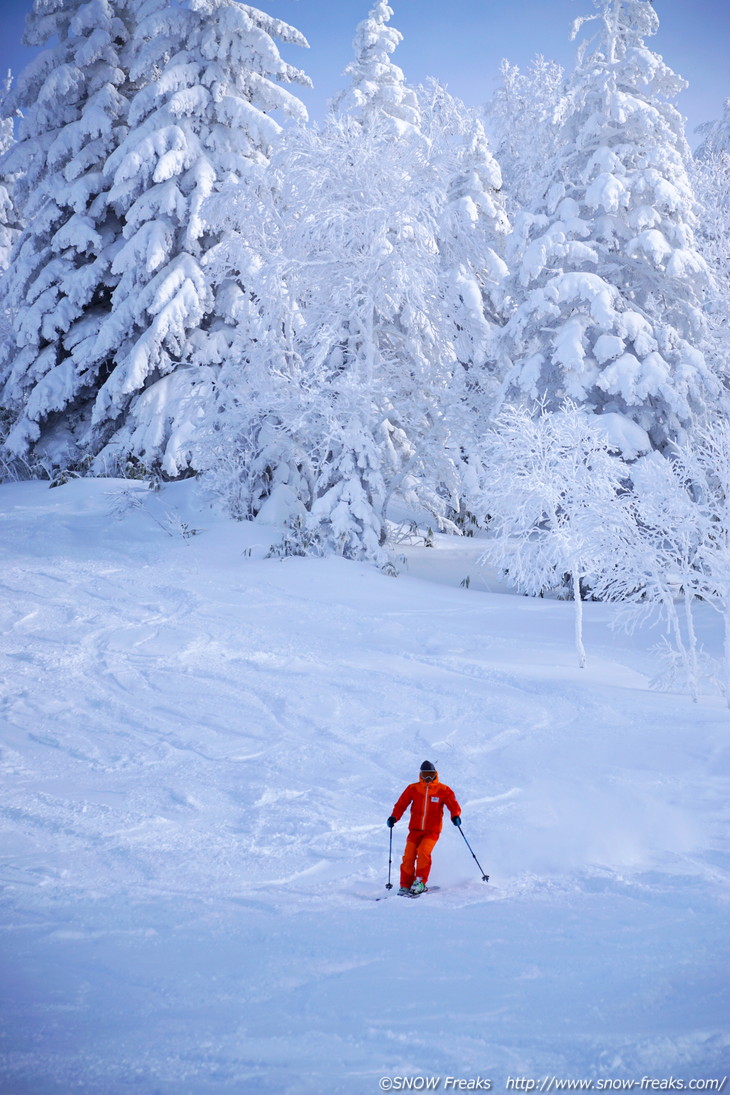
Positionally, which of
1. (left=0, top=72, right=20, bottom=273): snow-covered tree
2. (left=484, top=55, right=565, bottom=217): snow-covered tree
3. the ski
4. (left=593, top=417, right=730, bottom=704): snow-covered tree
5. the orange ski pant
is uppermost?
(left=484, top=55, right=565, bottom=217): snow-covered tree

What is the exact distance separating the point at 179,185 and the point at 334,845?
16843mm

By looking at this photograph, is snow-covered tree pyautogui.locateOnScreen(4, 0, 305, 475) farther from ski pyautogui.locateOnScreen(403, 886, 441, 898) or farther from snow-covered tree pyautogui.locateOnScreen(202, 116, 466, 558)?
ski pyautogui.locateOnScreen(403, 886, 441, 898)

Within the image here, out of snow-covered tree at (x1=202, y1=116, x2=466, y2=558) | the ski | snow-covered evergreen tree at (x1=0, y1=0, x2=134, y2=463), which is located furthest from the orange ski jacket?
snow-covered evergreen tree at (x1=0, y1=0, x2=134, y2=463)

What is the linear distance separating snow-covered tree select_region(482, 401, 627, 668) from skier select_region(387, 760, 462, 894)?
17.9ft

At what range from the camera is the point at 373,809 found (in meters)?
7.57

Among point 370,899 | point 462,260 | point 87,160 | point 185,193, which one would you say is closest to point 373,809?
point 370,899

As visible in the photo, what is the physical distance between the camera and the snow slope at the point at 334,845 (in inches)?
159

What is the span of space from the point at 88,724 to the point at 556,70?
2828cm

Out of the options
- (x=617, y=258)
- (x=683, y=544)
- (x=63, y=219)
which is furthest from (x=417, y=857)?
(x=63, y=219)

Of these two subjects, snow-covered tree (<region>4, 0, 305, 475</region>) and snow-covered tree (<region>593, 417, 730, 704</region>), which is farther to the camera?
snow-covered tree (<region>4, 0, 305, 475</region>)

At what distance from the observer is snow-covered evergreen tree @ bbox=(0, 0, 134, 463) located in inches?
781

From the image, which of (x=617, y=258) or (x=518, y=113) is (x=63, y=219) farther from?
(x=518, y=113)

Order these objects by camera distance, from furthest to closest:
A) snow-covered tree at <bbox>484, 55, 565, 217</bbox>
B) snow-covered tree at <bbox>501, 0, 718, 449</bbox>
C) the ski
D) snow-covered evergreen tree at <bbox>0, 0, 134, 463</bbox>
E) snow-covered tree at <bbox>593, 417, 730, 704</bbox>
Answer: snow-covered tree at <bbox>484, 55, 565, 217</bbox> → snow-covered evergreen tree at <bbox>0, 0, 134, 463</bbox> → snow-covered tree at <bbox>501, 0, 718, 449</bbox> → snow-covered tree at <bbox>593, 417, 730, 704</bbox> → the ski

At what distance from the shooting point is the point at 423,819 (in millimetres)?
6379
